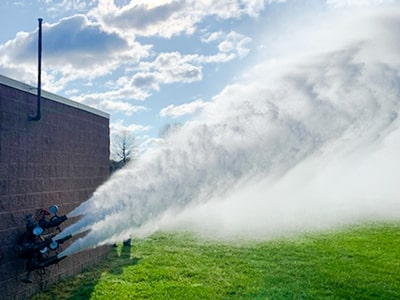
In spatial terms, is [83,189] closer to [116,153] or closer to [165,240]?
[165,240]

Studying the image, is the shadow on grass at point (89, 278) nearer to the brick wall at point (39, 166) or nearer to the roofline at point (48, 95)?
the brick wall at point (39, 166)

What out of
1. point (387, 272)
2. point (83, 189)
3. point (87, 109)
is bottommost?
point (387, 272)

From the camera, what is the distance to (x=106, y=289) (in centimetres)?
813

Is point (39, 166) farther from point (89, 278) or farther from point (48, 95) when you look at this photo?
point (89, 278)

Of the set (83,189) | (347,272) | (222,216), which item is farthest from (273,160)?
(222,216)

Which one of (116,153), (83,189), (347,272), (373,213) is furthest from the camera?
(116,153)

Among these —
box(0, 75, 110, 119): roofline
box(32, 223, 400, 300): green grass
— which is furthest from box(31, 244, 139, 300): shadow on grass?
box(0, 75, 110, 119): roofline

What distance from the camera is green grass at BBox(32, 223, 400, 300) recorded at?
7902 mm

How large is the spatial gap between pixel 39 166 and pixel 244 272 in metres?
4.57

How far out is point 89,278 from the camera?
9250 mm

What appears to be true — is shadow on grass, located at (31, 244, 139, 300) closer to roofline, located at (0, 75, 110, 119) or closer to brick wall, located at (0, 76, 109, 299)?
brick wall, located at (0, 76, 109, 299)

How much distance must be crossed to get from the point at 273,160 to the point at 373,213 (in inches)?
→ 590

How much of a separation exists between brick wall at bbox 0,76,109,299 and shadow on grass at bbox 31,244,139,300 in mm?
182

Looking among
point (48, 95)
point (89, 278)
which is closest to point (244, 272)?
point (89, 278)
